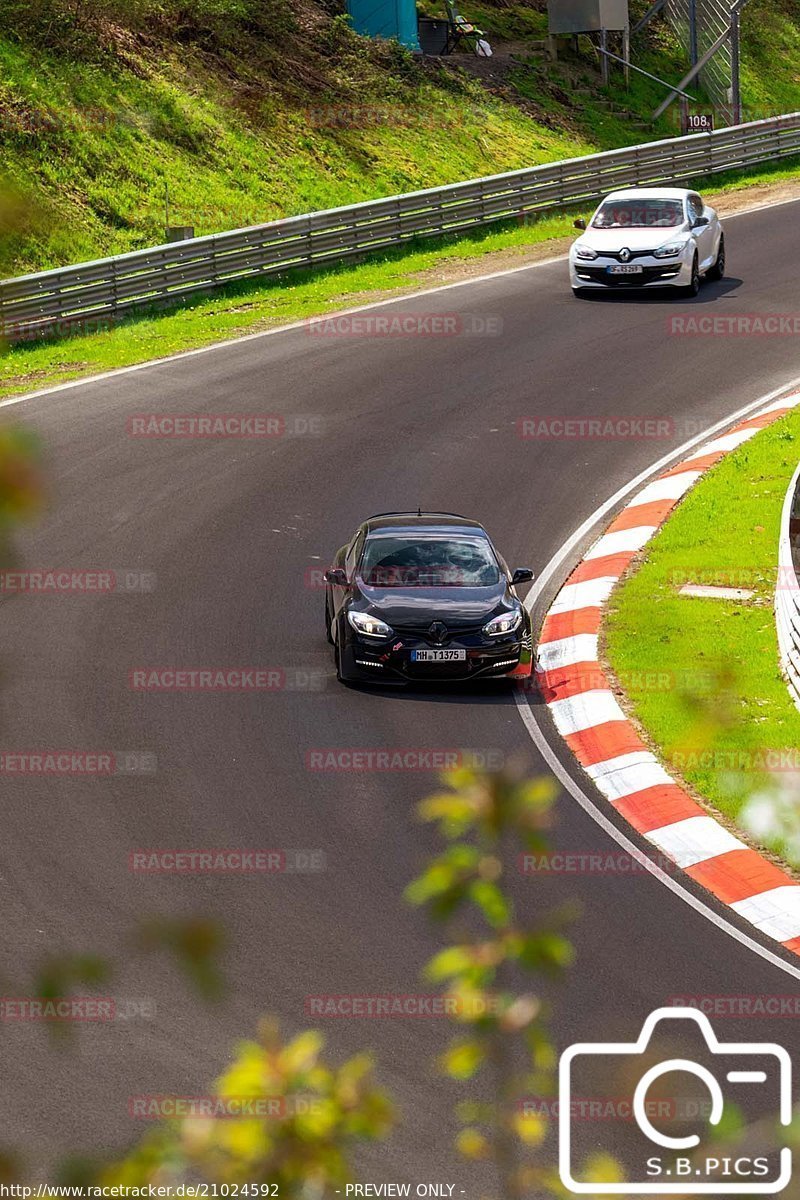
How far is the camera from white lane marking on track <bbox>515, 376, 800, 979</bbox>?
960cm

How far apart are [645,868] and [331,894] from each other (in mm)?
2193

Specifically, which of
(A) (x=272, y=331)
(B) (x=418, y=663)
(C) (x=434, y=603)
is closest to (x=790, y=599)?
(C) (x=434, y=603)

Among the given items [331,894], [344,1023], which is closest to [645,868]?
[331,894]

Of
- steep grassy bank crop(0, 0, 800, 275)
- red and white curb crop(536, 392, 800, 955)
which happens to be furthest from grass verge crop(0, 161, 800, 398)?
red and white curb crop(536, 392, 800, 955)

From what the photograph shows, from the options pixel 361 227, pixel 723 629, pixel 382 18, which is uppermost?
pixel 382 18

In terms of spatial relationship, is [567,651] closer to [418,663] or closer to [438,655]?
[438,655]

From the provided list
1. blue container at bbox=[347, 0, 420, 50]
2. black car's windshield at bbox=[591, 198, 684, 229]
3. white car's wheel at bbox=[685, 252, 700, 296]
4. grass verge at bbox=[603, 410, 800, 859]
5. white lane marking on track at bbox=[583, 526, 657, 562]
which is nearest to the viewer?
grass verge at bbox=[603, 410, 800, 859]

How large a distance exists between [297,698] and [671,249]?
1529cm

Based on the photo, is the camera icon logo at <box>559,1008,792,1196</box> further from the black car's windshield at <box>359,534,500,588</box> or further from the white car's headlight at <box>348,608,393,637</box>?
the black car's windshield at <box>359,534,500,588</box>

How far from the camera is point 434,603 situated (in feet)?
47.6

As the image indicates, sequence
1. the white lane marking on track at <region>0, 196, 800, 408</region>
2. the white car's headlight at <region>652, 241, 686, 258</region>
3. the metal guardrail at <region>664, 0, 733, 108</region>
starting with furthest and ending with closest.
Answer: the metal guardrail at <region>664, 0, 733, 108</region>
the white car's headlight at <region>652, 241, 686, 258</region>
the white lane marking on track at <region>0, 196, 800, 408</region>

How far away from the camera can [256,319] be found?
26.3 meters

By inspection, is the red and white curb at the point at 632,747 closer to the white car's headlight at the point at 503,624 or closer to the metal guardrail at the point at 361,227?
the white car's headlight at the point at 503,624

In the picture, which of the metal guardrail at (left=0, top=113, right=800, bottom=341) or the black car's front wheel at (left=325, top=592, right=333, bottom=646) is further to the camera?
the metal guardrail at (left=0, top=113, right=800, bottom=341)
